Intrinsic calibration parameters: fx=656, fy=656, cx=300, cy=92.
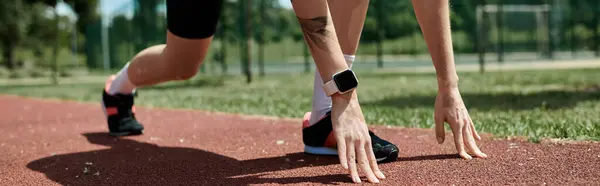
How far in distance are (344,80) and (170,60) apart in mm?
1359

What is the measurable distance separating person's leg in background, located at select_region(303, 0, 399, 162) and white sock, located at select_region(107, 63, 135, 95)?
1377 mm

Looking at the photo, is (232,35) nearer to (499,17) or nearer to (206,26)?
(499,17)

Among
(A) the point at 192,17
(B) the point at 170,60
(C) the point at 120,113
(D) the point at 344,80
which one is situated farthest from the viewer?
(C) the point at 120,113

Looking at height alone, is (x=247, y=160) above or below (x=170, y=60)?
below

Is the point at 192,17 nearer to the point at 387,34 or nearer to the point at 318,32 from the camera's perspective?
the point at 318,32

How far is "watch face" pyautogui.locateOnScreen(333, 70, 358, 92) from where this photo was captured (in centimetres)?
212

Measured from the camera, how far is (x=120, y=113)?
154 inches

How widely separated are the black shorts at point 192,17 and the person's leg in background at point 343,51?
566mm

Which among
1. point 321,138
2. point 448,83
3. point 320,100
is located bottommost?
point 321,138

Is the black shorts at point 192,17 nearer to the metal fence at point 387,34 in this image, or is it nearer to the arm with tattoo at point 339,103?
the arm with tattoo at point 339,103

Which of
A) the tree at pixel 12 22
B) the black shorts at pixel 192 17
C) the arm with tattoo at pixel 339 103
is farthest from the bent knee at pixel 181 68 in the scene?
the tree at pixel 12 22

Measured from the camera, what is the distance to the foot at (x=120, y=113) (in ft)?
12.7

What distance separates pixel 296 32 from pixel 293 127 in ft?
50.9

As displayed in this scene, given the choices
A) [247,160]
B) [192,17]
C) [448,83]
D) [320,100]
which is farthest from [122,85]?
[448,83]
